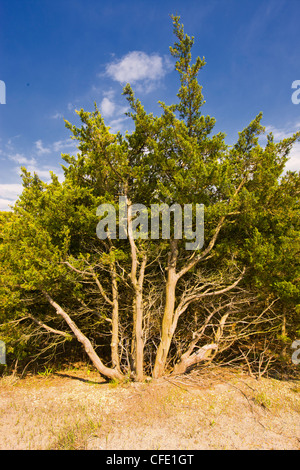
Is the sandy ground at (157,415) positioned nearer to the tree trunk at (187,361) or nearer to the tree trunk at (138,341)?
the tree trunk at (187,361)

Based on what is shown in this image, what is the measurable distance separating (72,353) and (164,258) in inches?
238

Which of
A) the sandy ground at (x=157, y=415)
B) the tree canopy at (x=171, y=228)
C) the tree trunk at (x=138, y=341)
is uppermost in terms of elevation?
the tree canopy at (x=171, y=228)

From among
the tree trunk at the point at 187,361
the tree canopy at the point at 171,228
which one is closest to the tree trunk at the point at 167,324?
the tree canopy at the point at 171,228

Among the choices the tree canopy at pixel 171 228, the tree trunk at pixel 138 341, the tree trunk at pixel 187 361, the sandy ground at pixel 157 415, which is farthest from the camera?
the tree trunk at pixel 187 361

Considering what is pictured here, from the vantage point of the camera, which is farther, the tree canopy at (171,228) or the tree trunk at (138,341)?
the tree trunk at (138,341)

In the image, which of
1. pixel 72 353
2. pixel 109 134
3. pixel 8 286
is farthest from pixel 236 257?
pixel 72 353

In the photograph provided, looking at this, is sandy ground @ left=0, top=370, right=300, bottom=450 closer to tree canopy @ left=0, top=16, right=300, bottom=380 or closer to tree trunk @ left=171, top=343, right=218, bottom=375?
tree trunk @ left=171, top=343, right=218, bottom=375

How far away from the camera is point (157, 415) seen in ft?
17.4

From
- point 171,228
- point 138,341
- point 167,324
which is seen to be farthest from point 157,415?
point 171,228

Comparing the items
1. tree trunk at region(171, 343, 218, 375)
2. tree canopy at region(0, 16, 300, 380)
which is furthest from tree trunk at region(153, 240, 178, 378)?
tree trunk at region(171, 343, 218, 375)

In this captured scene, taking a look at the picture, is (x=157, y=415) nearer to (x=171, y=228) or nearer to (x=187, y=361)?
(x=187, y=361)

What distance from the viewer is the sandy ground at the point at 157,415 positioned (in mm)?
4520
